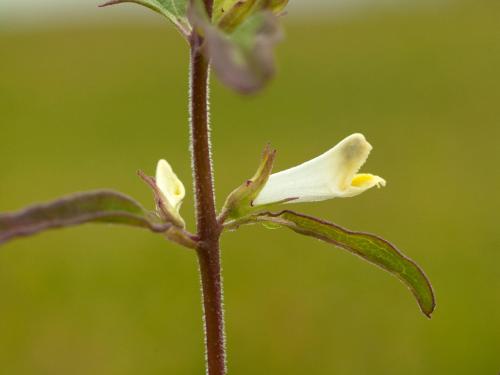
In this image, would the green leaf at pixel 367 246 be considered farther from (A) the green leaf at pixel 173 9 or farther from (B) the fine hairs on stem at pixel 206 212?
(A) the green leaf at pixel 173 9

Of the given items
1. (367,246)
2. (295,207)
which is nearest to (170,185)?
(367,246)

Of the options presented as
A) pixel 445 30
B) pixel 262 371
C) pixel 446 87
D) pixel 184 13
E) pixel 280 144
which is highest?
pixel 445 30

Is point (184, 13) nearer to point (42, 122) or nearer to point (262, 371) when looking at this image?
point (262, 371)

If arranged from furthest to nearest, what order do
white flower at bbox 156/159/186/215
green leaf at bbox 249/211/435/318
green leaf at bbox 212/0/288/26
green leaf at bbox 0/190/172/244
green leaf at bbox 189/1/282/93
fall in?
white flower at bbox 156/159/186/215 < green leaf at bbox 249/211/435/318 < green leaf at bbox 212/0/288/26 < green leaf at bbox 0/190/172/244 < green leaf at bbox 189/1/282/93

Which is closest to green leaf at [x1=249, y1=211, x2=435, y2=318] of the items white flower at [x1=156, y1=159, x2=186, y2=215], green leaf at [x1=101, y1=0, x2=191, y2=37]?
white flower at [x1=156, y1=159, x2=186, y2=215]

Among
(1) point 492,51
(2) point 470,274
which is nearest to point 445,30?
(1) point 492,51

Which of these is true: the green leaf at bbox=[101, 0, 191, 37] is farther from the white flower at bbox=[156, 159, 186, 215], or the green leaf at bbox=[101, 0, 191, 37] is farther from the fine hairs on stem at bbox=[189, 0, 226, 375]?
the white flower at bbox=[156, 159, 186, 215]

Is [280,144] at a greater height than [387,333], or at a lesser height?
greater
